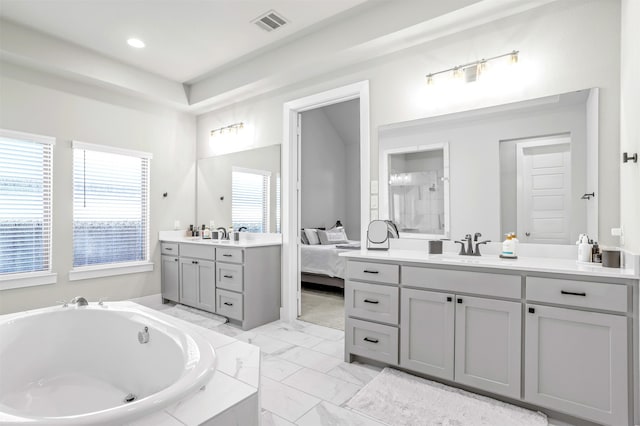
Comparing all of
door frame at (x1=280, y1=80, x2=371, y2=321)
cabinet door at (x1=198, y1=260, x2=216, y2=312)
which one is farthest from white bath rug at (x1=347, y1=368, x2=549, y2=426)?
cabinet door at (x1=198, y1=260, x2=216, y2=312)

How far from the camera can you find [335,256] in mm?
4867

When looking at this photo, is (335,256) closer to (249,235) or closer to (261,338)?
(249,235)

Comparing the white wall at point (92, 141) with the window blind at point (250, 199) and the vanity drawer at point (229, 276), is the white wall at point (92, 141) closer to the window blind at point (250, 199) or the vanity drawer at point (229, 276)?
the window blind at point (250, 199)

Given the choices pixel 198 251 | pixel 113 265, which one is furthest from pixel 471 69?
pixel 113 265

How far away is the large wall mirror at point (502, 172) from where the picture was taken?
223 centimetres

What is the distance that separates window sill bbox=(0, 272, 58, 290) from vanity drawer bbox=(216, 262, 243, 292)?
63.2 inches

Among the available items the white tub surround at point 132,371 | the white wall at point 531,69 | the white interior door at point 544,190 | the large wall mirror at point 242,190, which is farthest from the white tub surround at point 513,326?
the large wall mirror at point 242,190

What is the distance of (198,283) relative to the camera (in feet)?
12.9

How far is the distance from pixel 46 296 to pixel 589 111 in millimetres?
4849

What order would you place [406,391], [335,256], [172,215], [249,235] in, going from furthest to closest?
[335,256], [172,215], [249,235], [406,391]

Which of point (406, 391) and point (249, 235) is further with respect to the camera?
point (249, 235)

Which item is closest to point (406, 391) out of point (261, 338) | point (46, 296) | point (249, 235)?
point (261, 338)

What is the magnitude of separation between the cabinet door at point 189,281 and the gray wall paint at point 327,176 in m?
2.85

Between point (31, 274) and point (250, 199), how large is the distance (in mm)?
2249
